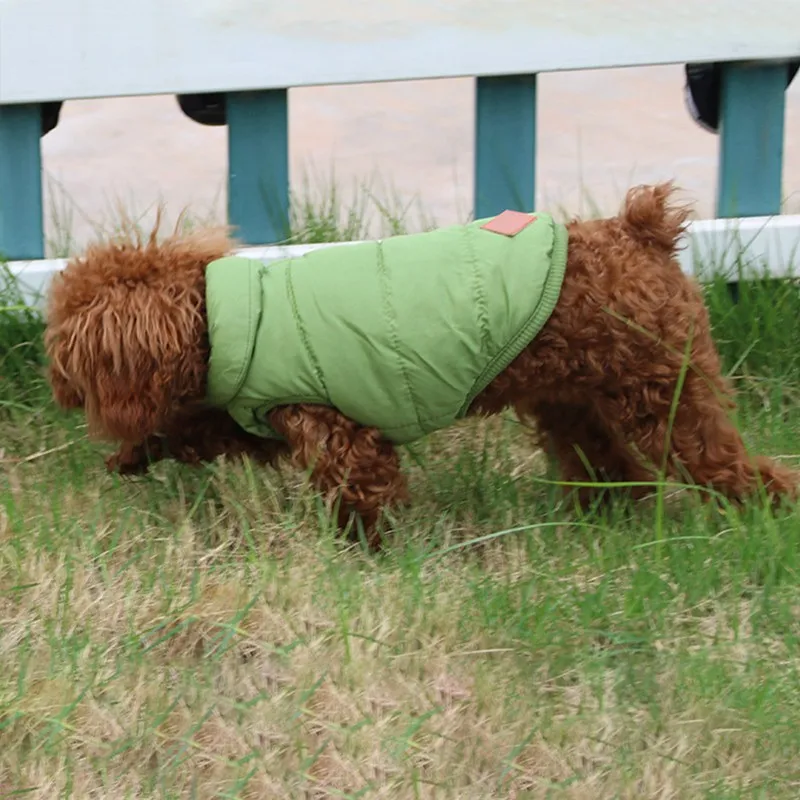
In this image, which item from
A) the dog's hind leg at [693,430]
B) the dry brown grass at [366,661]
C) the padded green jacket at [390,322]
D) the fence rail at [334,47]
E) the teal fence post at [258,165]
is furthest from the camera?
the teal fence post at [258,165]

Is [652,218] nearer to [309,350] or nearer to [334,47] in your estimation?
[309,350]

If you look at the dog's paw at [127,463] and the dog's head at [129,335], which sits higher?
the dog's head at [129,335]

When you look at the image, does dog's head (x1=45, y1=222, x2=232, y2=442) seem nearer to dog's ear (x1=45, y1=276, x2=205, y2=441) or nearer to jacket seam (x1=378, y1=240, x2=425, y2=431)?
dog's ear (x1=45, y1=276, x2=205, y2=441)

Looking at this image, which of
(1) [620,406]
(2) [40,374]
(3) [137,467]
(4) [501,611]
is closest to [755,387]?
(1) [620,406]

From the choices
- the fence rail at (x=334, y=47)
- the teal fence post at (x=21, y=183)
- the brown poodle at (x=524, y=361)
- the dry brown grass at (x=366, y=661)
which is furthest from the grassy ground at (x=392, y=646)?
the fence rail at (x=334, y=47)

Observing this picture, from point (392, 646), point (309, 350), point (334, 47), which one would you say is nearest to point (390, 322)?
point (309, 350)

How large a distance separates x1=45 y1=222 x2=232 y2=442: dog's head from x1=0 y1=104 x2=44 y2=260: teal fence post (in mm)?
940

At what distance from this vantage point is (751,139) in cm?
401

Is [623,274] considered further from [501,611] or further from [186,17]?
[186,17]

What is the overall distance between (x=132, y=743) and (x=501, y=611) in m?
0.76

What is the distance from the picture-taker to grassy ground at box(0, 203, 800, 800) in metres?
2.54

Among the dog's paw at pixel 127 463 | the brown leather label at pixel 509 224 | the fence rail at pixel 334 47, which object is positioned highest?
the fence rail at pixel 334 47

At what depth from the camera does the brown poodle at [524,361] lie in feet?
9.80

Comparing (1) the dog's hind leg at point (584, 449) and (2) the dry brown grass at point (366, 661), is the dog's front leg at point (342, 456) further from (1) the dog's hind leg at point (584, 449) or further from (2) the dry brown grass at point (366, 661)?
(1) the dog's hind leg at point (584, 449)
